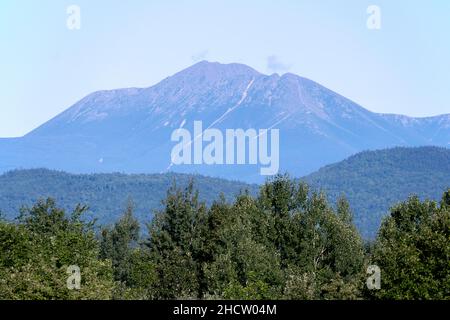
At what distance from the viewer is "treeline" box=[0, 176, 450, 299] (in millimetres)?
54312

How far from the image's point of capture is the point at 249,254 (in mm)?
72625

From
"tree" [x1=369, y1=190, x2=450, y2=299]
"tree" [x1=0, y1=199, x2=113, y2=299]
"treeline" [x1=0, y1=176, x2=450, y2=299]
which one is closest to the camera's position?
"tree" [x1=0, y1=199, x2=113, y2=299]

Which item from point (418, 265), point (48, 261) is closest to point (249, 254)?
point (48, 261)

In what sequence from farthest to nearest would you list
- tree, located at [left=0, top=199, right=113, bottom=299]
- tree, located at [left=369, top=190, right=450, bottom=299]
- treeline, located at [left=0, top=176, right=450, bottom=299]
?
treeline, located at [left=0, top=176, right=450, bottom=299] → tree, located at [left=369, top=190, right=450, bottom=299] → tree, located at [left=0, top=199, right=113, bottom=299]

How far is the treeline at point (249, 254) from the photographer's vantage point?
54.3 m

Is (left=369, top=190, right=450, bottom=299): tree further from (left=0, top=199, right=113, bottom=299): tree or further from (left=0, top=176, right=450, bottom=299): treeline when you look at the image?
(left=0, top=199, right=113, bottom=299): tree

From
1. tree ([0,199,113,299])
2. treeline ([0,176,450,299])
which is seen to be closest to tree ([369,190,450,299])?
treeline ([0,176,450,299])

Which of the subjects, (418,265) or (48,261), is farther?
(48,261)

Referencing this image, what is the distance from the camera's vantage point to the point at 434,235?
56812mm

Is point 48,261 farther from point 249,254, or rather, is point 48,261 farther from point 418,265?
point 418,265

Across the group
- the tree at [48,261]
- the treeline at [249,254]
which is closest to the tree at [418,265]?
the treeline at [249,254]

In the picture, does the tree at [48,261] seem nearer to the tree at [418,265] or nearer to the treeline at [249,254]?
the treeline at [249,254]
